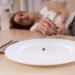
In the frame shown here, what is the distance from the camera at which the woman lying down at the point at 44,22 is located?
136 centimetres

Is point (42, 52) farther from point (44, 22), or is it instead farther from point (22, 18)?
point (22, 18)

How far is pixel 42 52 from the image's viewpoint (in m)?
0.84

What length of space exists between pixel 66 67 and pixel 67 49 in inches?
6.9

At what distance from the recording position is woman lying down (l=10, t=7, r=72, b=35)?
1358mm

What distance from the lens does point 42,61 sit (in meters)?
0.71

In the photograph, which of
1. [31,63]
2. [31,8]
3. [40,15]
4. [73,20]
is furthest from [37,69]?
[31,8]

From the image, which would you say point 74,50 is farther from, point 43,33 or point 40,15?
point 40,15

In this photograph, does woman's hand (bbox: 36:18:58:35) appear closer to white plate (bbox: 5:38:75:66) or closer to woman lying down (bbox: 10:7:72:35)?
woman lying down (bbox: 10:7:72:35)

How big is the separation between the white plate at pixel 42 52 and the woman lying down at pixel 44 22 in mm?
377

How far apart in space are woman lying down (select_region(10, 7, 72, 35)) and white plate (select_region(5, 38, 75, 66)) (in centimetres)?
38

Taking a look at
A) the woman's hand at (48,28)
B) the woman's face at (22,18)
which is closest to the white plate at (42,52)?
the woman's hand at (48,28)

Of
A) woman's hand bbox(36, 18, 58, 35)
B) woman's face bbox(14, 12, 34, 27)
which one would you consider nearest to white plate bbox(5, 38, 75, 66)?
woman's hand bbox(36, 18, 58, 35)

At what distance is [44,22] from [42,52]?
60cm

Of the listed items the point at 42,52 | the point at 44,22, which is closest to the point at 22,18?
the point at 44,22
